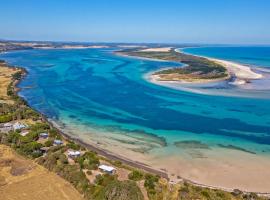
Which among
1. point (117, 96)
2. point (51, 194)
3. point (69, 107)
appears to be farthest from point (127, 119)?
point (51, 194)

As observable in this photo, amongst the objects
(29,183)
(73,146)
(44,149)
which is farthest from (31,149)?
(29,183)

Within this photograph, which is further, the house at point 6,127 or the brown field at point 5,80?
the brown field at point 5,80

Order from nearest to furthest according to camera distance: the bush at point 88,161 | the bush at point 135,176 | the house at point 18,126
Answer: the bush at point 135,176 → the bush at point 88,161 → the house at point 18,126

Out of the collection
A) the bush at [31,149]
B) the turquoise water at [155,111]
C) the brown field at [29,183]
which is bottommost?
the turquoise water at [155,111]

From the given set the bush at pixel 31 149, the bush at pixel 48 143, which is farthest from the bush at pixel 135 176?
the bush at pixel 48 143

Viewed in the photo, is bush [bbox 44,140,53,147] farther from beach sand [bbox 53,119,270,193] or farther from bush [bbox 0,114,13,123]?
bush [bbox 0,114,13,123]

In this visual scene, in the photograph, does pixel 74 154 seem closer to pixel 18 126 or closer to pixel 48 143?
pixel 48 143

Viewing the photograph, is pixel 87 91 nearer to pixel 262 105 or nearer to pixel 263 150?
pixel 262 105

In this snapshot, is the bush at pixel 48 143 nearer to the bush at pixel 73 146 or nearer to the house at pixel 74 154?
the bush at pixel 73 146
